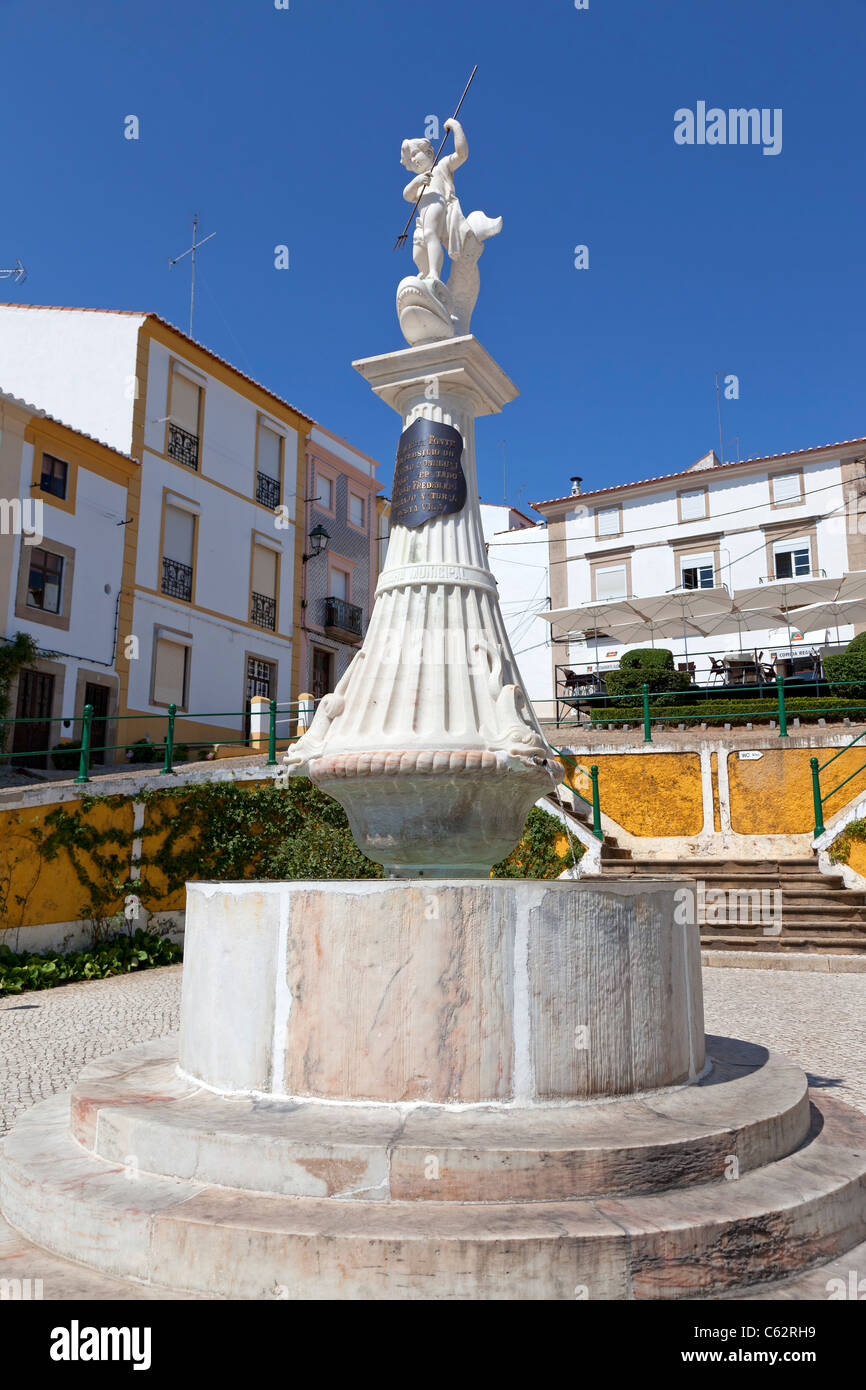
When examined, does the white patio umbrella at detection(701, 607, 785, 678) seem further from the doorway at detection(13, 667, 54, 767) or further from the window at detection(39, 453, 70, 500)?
the window at detection(39, 453, 70, 500)

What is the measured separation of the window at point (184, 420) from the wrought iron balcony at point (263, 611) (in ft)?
11.7

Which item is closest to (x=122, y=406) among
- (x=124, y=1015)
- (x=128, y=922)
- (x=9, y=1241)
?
(x=128, y=922)

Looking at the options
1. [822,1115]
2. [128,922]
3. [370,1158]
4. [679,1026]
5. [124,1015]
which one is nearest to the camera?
[370,1158]

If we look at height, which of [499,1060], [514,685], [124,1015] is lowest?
[124,1015]

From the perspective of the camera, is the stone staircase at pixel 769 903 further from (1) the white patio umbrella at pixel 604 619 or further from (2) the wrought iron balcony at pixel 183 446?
(2) the wrought iron balcony at pixel 183 446

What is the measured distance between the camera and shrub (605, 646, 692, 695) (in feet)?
65.9

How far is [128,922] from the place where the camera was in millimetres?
9836

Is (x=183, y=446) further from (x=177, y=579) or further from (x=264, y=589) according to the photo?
(x=264, y=589)

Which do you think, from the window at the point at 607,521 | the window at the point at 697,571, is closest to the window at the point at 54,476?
the window at the point at 607,521

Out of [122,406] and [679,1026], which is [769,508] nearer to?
[122,406]

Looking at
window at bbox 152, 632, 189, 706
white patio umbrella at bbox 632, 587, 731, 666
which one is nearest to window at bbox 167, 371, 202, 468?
window at bbox 152, 632, 189, 706

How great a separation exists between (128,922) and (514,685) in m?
6.80

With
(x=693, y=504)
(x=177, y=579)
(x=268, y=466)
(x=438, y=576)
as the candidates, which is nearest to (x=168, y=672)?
(x=177, y=579)

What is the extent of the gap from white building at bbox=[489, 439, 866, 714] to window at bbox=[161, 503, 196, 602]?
9.75 meters
